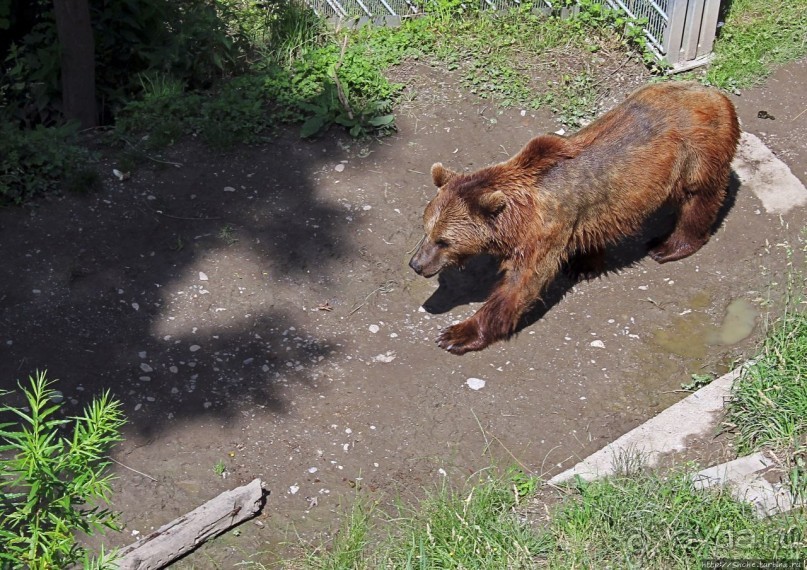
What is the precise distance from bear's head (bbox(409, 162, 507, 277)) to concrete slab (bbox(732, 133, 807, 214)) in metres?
2.45

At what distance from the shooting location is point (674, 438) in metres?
5.32

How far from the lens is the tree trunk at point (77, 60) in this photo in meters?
7.12

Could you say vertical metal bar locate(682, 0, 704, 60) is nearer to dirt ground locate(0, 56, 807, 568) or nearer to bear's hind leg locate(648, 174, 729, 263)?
dirt ground locate(0, 56, 807, 568)

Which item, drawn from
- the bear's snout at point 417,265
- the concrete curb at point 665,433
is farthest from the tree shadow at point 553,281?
the concrete curb at point 665,433

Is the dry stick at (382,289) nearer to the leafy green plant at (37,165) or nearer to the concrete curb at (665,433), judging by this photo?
the concrete curb at (665,433)

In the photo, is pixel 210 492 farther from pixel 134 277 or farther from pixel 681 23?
pixel 681 23

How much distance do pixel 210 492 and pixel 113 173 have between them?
10.0 feet

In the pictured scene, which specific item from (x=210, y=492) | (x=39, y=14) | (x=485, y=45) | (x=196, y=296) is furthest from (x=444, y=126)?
(x=210, y=492)

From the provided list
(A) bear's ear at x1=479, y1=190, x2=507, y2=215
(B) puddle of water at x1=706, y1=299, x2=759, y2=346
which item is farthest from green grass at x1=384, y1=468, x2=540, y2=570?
(B) puddle of water at x1=706, y1=299, x2=759, y2=346

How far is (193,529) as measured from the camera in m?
4.75

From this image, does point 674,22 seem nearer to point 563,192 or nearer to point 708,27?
point 708,27

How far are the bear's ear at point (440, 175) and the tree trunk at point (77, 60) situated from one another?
3022mm

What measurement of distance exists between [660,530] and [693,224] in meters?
2.84

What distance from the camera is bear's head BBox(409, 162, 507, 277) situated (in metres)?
6.03
